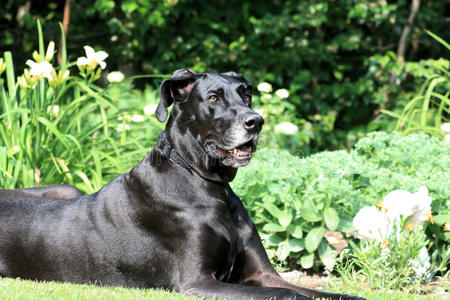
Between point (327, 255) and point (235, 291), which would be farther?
point (327, 255)

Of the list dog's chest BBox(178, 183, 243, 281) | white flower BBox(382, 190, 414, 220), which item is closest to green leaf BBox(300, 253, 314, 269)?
white flower BBox(382, 190, 414, 220)

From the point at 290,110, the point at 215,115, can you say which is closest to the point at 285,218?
the point at 215,115

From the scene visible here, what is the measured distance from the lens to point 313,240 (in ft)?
14.0

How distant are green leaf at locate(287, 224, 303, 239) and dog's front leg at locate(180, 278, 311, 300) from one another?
1193mm

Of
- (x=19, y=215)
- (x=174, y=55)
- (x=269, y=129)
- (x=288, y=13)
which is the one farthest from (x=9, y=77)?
(x=288, y=13)

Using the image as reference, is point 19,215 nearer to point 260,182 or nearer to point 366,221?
point 260,182

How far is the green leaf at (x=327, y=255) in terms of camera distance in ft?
13.8

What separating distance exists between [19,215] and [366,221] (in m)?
2.17

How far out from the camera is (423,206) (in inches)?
160

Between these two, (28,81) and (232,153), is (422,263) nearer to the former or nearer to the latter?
(232,153)

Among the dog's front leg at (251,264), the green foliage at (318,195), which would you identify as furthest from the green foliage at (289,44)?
the dog's front leg at (251,264)

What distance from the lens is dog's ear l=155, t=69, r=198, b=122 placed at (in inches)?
146

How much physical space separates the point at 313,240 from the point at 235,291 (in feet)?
4.02

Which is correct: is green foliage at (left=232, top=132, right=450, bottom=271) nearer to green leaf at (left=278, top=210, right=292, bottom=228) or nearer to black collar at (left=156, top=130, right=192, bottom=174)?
green leaf at (left=278, top=210, right=292, bottom=228)
